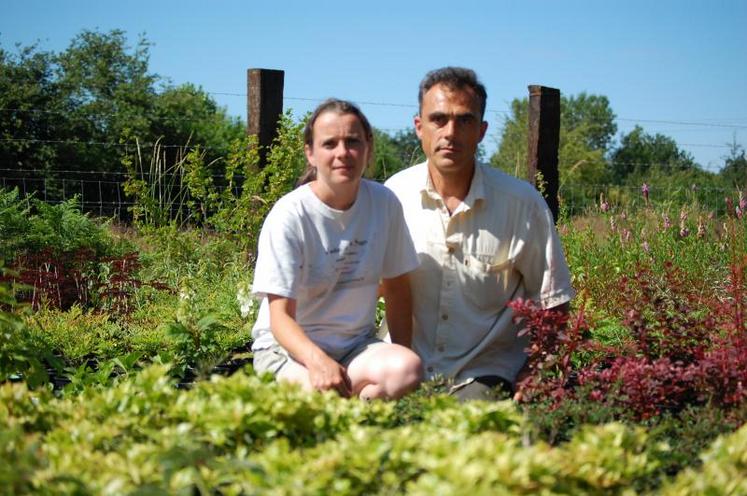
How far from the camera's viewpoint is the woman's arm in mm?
3174

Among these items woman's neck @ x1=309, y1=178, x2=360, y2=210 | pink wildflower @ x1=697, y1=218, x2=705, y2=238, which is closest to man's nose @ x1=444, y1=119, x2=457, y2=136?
woman's neck @ x1=309, y1=178, x2=360, y2=210

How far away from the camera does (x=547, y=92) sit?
7.86 metres

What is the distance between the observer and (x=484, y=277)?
13.1 ft

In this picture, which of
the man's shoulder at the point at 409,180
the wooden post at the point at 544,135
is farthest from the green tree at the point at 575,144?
the man's shoulder at the point at 409,180

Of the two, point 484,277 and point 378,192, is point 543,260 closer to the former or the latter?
point 484,277

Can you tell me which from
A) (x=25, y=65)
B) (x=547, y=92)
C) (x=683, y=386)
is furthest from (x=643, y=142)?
(x=683, y=386)

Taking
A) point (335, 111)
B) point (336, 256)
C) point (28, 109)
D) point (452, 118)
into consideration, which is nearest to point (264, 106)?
point (452, 118)

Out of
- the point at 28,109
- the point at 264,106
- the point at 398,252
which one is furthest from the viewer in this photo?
the point at 28,109

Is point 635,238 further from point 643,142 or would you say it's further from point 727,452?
point 643,142

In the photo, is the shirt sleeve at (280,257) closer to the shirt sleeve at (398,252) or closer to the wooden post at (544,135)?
the shirt sleeve at (398,252)

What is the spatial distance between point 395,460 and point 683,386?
155 centimetres

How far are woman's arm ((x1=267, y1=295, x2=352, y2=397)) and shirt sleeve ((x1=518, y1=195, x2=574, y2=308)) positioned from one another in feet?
3.77

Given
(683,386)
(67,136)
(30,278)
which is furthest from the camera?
(67,136)

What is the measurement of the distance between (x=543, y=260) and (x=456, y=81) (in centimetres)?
90
